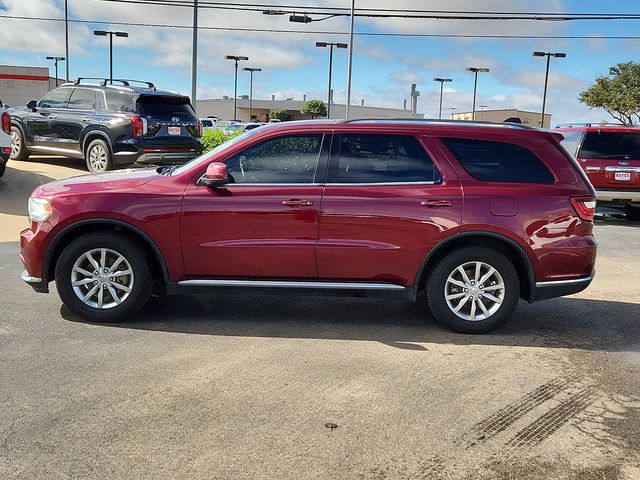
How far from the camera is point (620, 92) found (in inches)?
1839

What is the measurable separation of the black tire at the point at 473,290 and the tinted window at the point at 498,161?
642 millimetres

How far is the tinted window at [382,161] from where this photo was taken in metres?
5.34

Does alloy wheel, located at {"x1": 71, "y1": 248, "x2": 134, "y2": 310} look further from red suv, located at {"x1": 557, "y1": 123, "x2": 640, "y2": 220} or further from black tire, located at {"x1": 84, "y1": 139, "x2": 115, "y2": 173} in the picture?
red suv, located at {"x1": 557, "y1": 123, "x2": 640, "y2": 220}

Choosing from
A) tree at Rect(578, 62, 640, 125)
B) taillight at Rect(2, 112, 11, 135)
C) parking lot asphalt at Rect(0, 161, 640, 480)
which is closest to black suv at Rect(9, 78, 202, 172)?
taillight at Rect(2, 112, 11, 135)

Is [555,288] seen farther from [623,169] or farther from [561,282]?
[623,169]

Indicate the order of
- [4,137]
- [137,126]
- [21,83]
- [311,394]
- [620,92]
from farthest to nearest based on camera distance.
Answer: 1. [21,83]
2. [620,92]
3. [137,126]
4. [4,137]
5. [311,394]

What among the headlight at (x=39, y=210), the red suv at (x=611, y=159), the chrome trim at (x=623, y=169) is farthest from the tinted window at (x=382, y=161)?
the chrome trim at (x=623, y=169)

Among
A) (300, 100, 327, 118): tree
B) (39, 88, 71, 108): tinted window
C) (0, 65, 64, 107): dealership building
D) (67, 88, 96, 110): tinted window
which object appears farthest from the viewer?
(300, 100, 327, 118): tree

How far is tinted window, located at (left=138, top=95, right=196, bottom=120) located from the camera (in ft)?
43.9

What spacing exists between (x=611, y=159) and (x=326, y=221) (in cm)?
911

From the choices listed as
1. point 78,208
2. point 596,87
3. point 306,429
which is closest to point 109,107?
point 78,208

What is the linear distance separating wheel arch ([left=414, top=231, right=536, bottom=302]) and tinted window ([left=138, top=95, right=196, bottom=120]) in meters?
9.52

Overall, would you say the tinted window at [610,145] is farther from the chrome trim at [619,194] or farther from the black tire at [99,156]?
the black tire at [99,156]

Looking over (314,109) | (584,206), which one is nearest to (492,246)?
(584,206)
